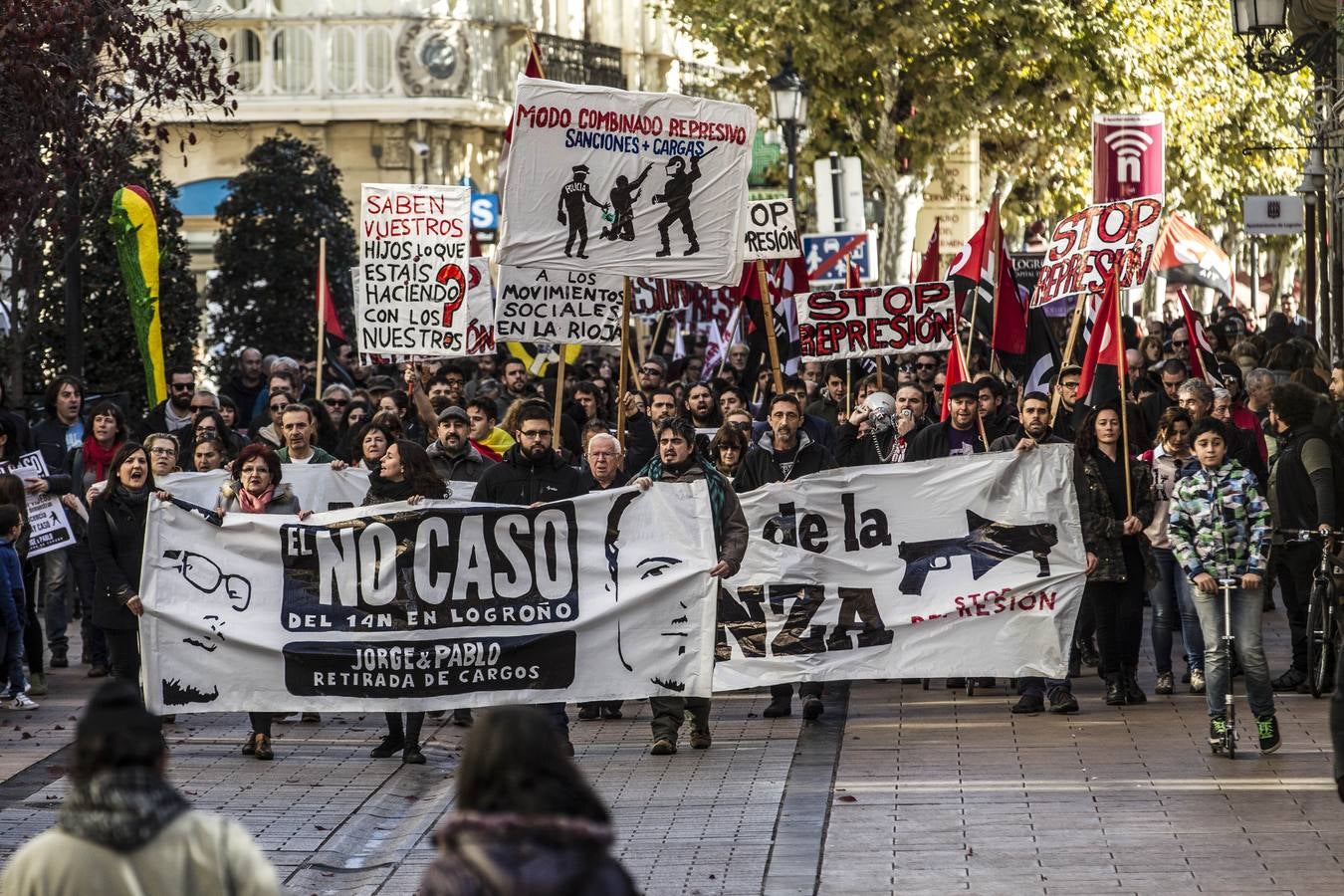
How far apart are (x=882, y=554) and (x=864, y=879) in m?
3.79

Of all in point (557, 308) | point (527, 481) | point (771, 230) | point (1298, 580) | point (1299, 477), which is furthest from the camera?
point (771, 230)

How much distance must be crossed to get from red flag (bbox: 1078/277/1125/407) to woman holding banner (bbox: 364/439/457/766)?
4005 millimetres

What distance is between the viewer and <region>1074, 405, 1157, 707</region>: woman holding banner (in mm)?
12344

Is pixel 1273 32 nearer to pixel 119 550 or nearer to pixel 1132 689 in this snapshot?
pixel 1132 689

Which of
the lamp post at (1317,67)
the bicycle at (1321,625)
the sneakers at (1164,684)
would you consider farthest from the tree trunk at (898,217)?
the bicycle at (1321,625)

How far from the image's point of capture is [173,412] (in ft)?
55.4

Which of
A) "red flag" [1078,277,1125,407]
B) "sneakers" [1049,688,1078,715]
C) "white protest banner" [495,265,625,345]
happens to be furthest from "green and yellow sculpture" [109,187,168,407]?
"sneakers" [1049,688,1078,715]

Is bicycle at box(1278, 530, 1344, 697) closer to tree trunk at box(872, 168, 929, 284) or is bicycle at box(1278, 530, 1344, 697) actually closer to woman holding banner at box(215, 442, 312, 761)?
woman holding banner at box(215, 442, 312, 761)

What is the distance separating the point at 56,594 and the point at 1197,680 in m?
6.98

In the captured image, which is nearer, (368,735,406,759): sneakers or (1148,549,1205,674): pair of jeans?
(368,735,406,759): sneakers

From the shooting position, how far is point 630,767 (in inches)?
427

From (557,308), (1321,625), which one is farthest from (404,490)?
(1321,625)

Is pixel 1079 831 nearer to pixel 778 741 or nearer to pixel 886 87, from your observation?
pixel 778 741

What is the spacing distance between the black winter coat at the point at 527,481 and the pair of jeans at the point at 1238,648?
120 inches
